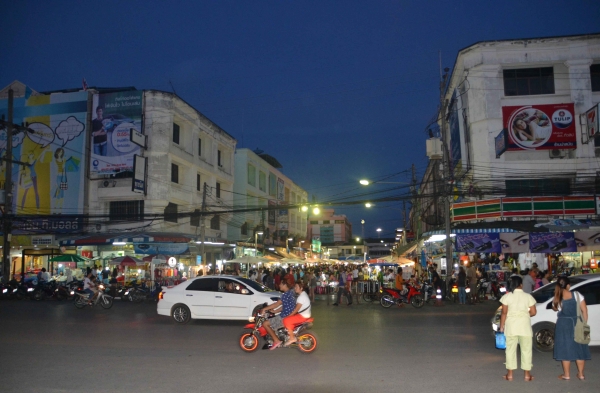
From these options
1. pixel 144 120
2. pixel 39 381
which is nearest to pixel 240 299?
pixel 39 381

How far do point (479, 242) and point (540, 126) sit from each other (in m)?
8.06

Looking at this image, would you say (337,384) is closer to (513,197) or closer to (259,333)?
(259,333)

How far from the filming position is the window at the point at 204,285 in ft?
53.9

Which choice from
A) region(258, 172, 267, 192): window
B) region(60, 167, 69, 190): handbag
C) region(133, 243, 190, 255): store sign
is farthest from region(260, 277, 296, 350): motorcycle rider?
region(258, 172, 267, 192): window

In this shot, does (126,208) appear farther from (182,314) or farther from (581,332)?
(581,332)

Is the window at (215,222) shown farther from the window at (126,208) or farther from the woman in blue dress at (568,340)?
the woman in blue dress at (568,340)

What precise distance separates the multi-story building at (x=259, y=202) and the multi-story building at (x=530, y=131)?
16.8 metres

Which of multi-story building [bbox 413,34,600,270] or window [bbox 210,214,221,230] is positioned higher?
multi-story building [bbox 413,34,600,270]

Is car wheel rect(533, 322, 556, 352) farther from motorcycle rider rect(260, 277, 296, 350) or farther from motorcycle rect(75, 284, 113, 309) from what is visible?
motorcycle rect(75, 284, 113, 309)

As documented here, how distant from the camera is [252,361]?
32.7 feet

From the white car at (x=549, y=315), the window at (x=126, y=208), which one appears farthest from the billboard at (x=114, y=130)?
the white car at (x=549, y=315)

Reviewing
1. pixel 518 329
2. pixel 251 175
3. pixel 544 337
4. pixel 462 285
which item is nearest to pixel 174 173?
pixel 251 175

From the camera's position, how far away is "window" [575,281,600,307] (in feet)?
35.0

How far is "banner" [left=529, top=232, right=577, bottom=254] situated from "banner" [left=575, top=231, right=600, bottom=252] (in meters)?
0.28
